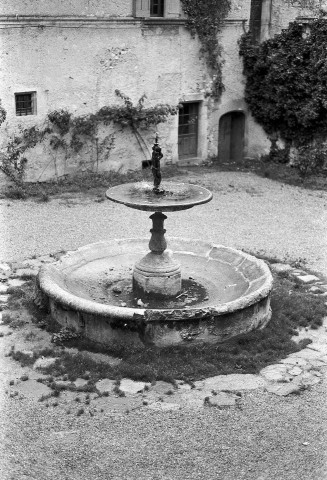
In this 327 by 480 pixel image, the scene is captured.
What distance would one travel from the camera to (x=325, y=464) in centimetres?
679

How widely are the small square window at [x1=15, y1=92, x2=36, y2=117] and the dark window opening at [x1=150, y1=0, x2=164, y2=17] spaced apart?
3976 millimetres

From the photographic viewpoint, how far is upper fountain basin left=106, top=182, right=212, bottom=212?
9219 mm

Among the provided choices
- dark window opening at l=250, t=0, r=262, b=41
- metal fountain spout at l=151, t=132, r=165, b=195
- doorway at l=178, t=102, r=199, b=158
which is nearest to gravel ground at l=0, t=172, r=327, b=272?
doorway at l=178, t=102, r=199, b=158

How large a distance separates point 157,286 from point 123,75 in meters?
9.40

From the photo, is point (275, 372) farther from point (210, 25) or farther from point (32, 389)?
point (210, 25)

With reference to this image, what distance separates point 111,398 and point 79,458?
1.13 m

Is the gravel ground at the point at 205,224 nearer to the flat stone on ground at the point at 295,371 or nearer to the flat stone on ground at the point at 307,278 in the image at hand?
the flat stone on ground at the point at 307,278

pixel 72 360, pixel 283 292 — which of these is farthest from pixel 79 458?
pixel 283 292

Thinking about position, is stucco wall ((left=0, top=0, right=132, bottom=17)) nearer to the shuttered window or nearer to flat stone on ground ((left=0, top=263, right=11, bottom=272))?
the shuttered window

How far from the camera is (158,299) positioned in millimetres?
9898

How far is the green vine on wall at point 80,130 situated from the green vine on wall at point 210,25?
166 cm

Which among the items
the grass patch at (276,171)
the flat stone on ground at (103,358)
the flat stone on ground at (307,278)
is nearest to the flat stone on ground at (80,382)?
the flat stone on ground at (103,358)

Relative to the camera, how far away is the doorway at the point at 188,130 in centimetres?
1983

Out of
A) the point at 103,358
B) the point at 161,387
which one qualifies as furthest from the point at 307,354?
the point at 103,358
